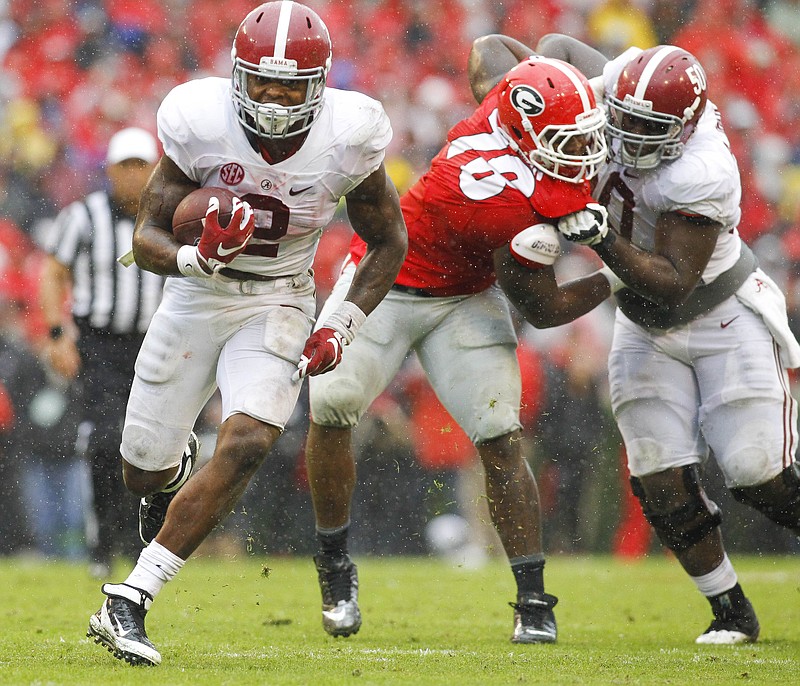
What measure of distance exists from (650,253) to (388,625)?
1564 millimetres

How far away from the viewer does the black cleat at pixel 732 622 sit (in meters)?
3.96

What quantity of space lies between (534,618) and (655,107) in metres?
1.58

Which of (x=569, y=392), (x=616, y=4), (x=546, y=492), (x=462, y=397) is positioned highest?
(x=462, y=397)

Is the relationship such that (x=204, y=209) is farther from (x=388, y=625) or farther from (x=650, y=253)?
(x=388, y=625)

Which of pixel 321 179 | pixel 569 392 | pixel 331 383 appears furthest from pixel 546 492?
pixel 321 179

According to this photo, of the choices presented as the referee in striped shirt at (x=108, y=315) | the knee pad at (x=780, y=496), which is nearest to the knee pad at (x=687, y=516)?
the knee pad at (x=780, y=496)

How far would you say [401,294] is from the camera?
4.08m

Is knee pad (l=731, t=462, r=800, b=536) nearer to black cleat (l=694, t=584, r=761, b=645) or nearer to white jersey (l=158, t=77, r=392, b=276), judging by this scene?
black cleat (l=694, t=584, r=761, b=645)

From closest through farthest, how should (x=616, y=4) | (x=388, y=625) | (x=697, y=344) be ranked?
1. (x=697, y=344)
2. (x=388, y=625)
3. (x=616, y=4)

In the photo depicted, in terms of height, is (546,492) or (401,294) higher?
(401,294)

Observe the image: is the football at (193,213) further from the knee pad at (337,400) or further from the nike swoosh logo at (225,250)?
the knee pad at (337,400)

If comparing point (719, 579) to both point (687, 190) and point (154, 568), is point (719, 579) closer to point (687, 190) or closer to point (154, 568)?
point (687, 190)

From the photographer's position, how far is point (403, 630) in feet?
13.6

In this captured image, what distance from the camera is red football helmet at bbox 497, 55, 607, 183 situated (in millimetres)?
3588
